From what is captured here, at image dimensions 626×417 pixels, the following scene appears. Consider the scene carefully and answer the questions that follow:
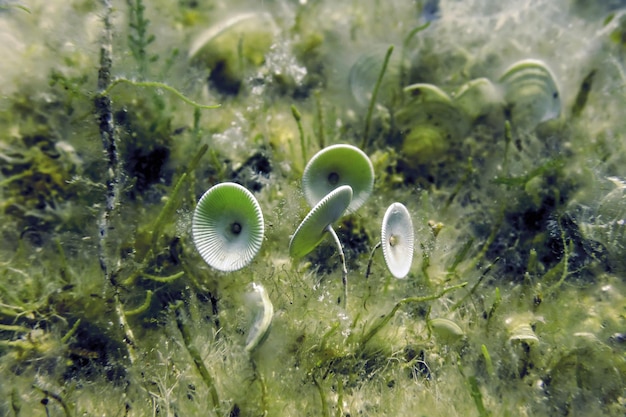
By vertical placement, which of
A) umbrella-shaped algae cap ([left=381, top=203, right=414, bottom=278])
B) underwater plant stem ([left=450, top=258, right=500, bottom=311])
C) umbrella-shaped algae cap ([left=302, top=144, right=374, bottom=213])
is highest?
umbrella-shaped algae cap ([left=302, top=144, right=374, bottom=213])

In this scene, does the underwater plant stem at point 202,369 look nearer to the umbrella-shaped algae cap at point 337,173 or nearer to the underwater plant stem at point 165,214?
the underwater plant stem at point 165,214

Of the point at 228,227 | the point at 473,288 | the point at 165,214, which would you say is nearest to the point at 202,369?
the point at 228,227

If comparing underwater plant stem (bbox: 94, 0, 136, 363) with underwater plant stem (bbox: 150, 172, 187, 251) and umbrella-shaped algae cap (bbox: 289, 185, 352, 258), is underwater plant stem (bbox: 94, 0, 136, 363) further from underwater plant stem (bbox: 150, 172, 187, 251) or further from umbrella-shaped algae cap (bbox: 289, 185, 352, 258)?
umbrella-shaped algae cap (bbox: 289, 185, 352, 258)

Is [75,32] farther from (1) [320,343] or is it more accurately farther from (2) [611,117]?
(2) [611,117]

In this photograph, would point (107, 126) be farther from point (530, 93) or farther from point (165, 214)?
point (530, 93)

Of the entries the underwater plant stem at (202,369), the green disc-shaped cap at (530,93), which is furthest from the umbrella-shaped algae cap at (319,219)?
the green disc-shaped cap at (530,93)

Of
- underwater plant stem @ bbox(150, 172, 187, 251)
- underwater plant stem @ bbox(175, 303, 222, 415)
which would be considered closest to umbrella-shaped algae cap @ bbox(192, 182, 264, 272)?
underwater plant stem @ bbox(150, 172, 187, 251)
